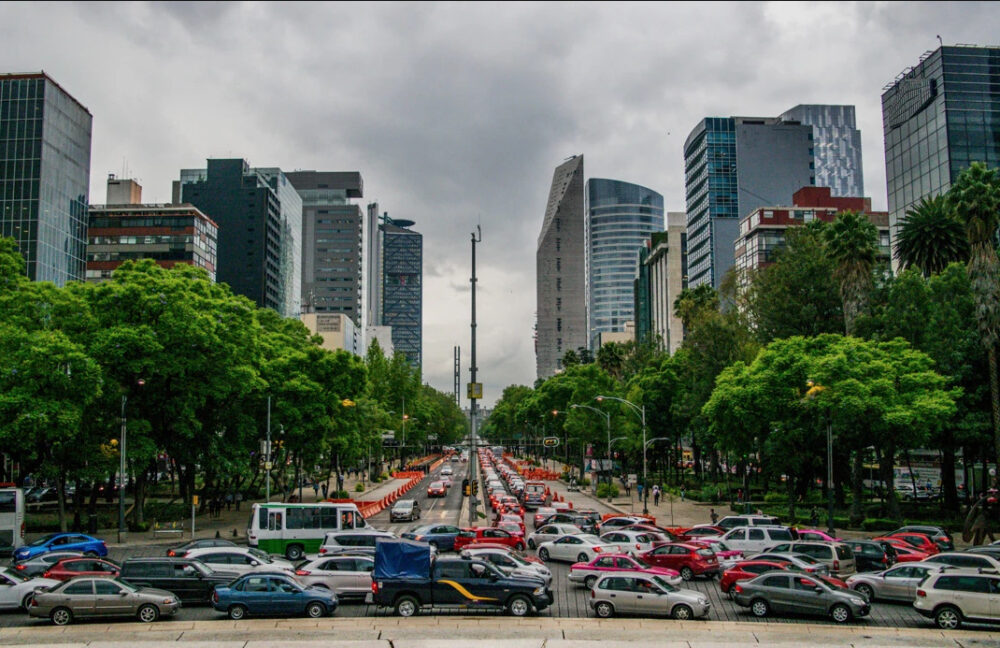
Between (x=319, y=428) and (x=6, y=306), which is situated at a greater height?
(x=6, y=306)

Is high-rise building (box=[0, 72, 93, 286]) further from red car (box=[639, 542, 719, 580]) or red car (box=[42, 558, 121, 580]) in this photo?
red car (box=[639, 542, 719, 580])

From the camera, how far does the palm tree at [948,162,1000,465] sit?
4700 centimetres

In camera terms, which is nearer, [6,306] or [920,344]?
[6,306]

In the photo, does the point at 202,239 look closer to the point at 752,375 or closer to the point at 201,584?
the point at 752,375

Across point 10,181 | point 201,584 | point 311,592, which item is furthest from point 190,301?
point 10,181

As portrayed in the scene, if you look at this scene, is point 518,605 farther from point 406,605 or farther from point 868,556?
point 868,556

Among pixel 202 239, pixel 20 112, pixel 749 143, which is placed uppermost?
pixel 749 143

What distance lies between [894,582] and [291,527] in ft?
85.4

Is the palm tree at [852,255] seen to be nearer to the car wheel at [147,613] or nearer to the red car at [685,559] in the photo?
the red car at [685,559]

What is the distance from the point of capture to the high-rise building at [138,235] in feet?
476

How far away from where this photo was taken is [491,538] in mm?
39781

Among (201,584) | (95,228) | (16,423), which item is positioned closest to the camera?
(201,584)

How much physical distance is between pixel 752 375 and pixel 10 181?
11060 centimetres

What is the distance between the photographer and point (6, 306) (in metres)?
47.7
